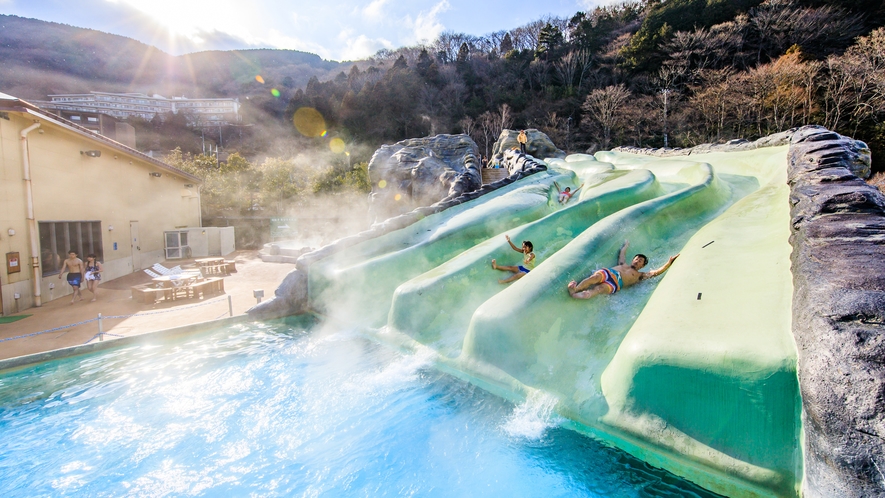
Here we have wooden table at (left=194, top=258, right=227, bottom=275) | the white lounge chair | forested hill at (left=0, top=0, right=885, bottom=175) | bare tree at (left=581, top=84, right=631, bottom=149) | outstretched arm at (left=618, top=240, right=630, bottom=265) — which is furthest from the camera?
bare tree at (left=581, top=84, right=631, bottom=149)

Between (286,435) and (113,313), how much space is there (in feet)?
20.7

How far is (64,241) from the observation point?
30.6ft

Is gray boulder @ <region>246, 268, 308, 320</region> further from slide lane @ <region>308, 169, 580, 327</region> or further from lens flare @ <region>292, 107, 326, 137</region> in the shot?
lens flare @ <region>292, 107, 326, 137</region>

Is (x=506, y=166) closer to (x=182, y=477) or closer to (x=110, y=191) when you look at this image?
(x=110, y=191)

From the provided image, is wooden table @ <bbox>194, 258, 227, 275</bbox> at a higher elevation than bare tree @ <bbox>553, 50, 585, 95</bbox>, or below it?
below

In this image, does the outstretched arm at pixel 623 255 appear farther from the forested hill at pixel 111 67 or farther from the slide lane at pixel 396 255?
the forested hill at pixel 111 67

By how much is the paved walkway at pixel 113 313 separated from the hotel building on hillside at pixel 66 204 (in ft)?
2.29

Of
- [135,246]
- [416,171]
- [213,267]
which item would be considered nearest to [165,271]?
[213,267]

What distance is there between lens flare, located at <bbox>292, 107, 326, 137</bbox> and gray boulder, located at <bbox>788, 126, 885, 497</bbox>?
39.4 metres

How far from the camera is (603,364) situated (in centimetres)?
397

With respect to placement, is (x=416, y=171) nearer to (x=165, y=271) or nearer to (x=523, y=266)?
(x=165, y=271)

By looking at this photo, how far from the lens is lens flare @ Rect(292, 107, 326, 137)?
38219 millimetres

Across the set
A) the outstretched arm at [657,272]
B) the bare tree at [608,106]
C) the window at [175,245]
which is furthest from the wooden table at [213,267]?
the bare tree at [608,106]

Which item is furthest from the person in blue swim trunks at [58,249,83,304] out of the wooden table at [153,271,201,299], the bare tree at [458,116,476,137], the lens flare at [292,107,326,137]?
the lens flare at [292,107,326,137]
